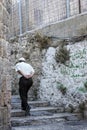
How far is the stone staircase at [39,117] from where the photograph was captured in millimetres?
7562

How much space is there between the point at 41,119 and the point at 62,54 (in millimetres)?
2379

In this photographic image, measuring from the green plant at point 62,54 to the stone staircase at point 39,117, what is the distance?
1352 mm

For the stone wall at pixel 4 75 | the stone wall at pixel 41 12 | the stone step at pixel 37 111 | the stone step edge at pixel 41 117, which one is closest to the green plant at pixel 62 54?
the stone wall at pixel 41 12

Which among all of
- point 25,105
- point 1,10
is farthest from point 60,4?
point 1,10

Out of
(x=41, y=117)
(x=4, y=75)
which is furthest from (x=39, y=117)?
(x=4, y=75)

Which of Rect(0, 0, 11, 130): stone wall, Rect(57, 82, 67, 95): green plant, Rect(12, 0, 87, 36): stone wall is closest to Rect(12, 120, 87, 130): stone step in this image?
Rect(0, 0, 11, 130): stone wall

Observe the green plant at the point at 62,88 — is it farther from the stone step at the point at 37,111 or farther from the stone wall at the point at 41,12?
the stone wall at the point at 41,12

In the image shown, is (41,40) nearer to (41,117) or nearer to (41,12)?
(41,12)

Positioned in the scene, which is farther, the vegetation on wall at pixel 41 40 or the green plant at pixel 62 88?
the vegetation on wall at pixel 41 40

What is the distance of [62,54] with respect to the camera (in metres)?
9.70

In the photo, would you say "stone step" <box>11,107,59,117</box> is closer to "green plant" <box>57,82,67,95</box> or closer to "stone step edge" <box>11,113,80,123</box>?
"stone step edge" <box>11,113,80,123</box>

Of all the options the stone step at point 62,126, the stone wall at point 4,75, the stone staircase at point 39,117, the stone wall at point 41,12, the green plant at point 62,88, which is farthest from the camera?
the stone wall at point 41,12

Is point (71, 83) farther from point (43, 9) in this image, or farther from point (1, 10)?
point (1, 10)

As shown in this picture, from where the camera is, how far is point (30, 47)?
10.9 metres
